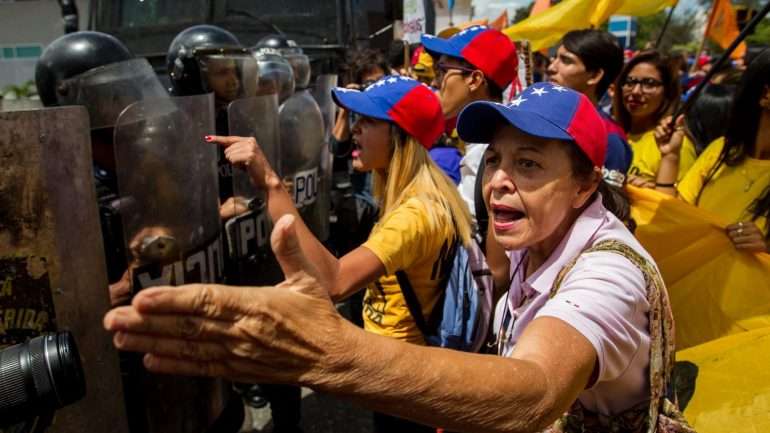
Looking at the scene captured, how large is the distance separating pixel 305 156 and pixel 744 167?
225 cm

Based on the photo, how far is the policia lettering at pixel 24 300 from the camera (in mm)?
1260

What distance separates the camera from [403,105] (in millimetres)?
2145

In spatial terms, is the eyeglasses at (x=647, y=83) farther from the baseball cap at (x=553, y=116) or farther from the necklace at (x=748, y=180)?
the baseball cap at (x=553, y=116)

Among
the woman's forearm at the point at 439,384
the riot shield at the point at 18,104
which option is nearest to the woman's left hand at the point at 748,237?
the woman's forearm at the point at 439,384

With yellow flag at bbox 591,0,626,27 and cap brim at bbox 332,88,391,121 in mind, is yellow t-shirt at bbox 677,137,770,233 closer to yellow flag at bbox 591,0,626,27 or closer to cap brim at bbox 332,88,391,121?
yellow flag at bbox 591,0,626,27

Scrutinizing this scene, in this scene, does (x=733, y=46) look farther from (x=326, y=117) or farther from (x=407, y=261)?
(x=326, y=117)

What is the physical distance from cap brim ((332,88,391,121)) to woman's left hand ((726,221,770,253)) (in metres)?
1.46

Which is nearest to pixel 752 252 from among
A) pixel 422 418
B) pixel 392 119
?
pixel 392 119

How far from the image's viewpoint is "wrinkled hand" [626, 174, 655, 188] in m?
3.03

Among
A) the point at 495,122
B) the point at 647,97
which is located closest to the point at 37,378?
the point at 495,122

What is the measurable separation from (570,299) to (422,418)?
0.38 meters

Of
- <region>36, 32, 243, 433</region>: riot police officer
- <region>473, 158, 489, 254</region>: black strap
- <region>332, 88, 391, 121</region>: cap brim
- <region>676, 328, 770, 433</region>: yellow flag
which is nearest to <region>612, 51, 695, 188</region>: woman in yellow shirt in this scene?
<region>473, 158, 489, 254</region>: black strap

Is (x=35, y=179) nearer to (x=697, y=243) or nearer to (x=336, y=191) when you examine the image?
(x=697, y=243)

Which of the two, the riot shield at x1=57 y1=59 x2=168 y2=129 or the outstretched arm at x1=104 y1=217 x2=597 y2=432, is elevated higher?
the riot shield at x1=57 y1=59 x2=168 y2=129
